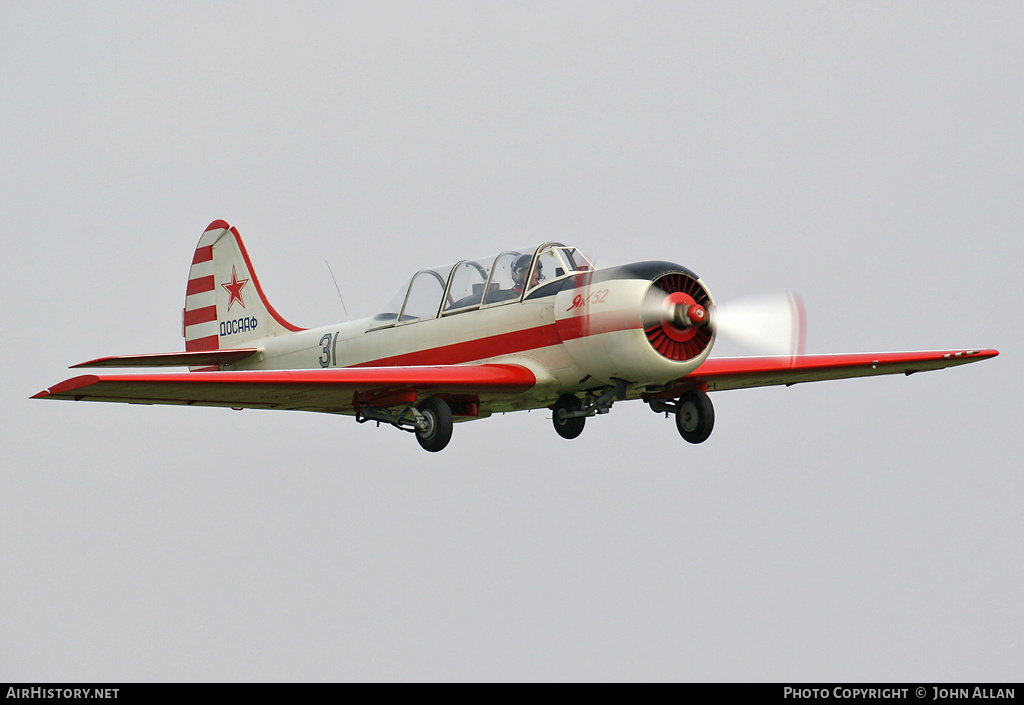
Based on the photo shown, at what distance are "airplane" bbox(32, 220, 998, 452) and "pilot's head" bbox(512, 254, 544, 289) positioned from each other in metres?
0.01

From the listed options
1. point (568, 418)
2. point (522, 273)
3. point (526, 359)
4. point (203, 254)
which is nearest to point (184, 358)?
point (203, 254)

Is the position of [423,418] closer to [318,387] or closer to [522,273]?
[318,387]

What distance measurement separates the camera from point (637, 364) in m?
14.6

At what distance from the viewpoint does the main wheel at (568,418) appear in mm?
15703

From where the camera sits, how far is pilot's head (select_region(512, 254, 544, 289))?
15.6 metres

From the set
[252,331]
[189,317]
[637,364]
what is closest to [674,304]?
[637,364]

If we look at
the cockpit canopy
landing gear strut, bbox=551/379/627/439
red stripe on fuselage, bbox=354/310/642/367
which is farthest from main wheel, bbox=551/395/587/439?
the cockpit canopy

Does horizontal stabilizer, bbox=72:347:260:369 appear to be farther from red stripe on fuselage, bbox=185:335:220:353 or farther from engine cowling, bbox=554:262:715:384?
engine cowling, bbox=554:262:715:384

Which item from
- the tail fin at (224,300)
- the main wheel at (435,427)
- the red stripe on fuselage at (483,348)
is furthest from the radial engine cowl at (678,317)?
the tail fin at (224,300)

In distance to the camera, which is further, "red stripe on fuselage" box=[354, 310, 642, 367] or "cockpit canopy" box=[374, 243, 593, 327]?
"cockpit canopy" box=[374, 243, 593, 327]

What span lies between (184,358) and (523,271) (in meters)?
6.55

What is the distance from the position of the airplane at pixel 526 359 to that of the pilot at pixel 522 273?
0.6 inches

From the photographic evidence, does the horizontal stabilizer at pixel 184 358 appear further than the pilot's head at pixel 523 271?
Yes

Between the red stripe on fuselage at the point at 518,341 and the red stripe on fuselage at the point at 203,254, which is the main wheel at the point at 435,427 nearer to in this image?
the red stripe on fuselage at the point at 518,341
